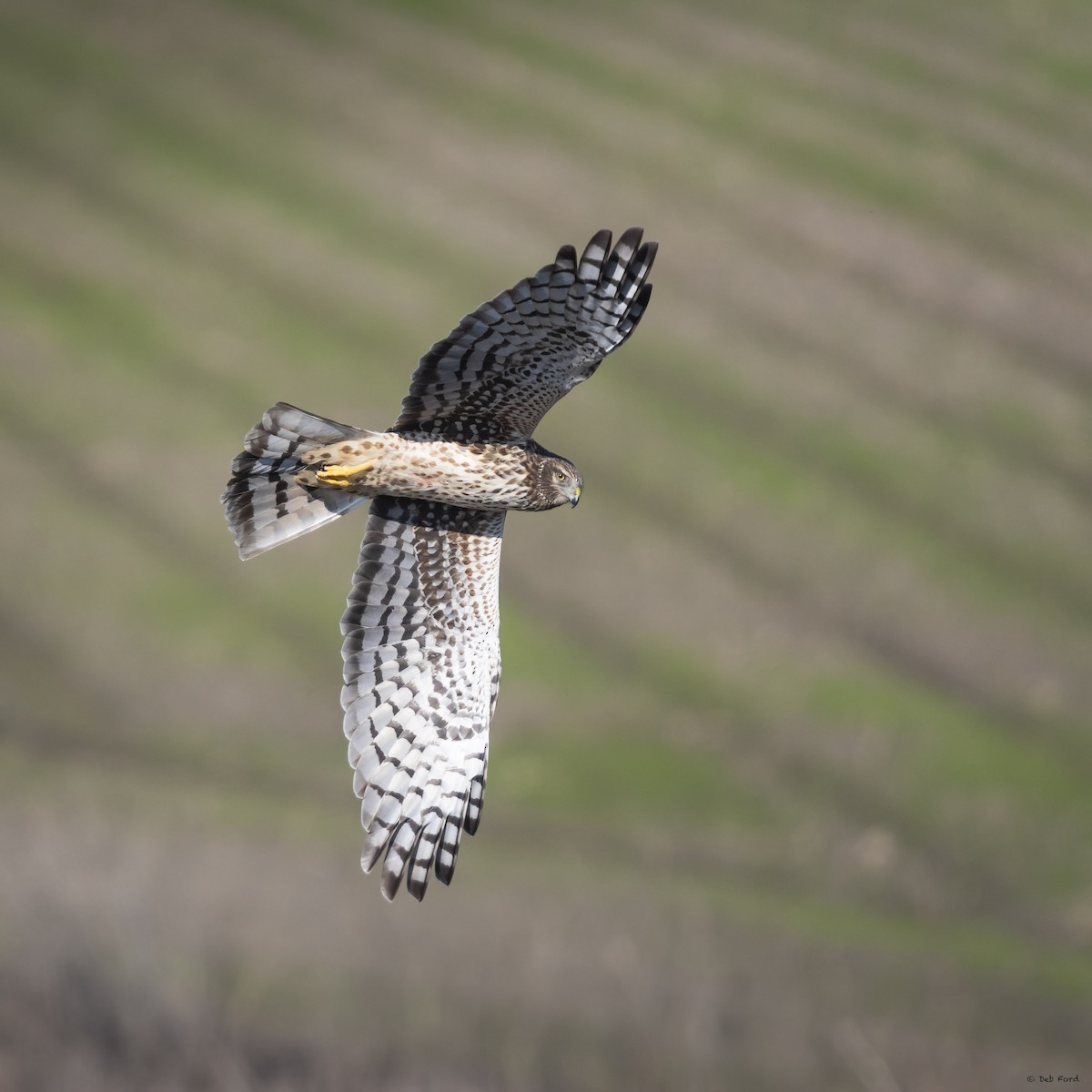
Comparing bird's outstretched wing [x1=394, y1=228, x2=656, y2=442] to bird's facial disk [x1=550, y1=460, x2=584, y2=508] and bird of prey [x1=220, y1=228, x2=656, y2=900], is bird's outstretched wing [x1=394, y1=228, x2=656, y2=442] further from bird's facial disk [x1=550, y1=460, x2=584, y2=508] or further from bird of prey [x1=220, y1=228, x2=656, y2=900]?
bird's facial disk [x1=550, y1=460, x2=584, y2=508]

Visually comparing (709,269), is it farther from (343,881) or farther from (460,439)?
(460,439)

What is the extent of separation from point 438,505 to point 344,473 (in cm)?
101

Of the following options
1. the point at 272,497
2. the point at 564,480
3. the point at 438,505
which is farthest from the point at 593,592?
the point at 272,497

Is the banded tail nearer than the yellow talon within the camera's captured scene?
No

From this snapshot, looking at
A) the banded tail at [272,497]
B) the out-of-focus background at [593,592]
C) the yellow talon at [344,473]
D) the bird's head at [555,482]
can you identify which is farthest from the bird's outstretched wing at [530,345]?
the out-of-focus background at [593,592]

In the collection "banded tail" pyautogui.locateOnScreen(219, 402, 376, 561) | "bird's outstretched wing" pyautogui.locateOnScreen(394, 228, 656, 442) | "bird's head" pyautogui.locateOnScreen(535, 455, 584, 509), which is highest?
"bird's outstretched wing" pyautogui.locateOnScreen(394, 228, 656, 442)

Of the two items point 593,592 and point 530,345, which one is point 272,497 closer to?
point 530,345

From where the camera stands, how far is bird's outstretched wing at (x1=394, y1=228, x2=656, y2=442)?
9.55 meters

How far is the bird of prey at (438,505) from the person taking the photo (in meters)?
9.77

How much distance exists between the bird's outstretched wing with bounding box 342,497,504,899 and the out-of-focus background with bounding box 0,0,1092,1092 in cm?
1144

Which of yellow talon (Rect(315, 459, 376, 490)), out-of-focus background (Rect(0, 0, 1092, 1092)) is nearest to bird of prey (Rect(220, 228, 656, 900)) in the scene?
yellow talon (Rect(315, 459, 376, 490))

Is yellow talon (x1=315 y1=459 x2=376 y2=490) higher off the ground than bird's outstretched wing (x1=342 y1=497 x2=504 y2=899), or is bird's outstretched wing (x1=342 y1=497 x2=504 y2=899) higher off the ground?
yellow talon (x1=315 y1=459 x2=376 y2=490)

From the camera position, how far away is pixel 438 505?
10.9m

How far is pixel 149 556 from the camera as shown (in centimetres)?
2688
